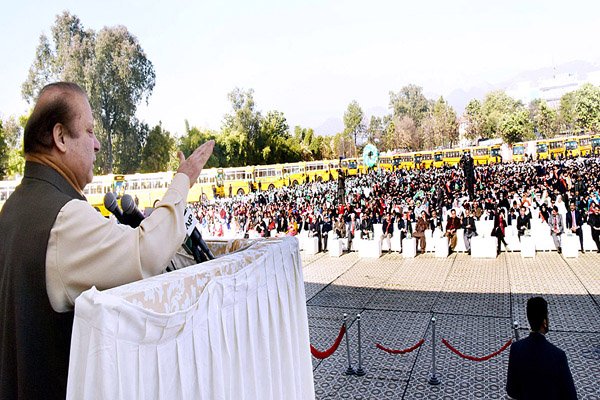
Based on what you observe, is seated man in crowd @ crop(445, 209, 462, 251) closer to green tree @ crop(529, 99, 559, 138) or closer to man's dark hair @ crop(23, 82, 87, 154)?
green tree @ crop(529, 99, 559, 138)

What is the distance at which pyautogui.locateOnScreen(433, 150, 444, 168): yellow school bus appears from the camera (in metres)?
16.5

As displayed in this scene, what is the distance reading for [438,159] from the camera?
16672 mm

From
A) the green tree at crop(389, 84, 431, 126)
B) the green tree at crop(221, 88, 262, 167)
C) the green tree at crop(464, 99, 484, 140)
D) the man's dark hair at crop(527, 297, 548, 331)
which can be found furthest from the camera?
the green tree at crop(221, 88, 262, 167)

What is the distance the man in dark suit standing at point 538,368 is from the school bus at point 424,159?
1392 cm

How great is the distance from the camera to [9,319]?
46.1 inches

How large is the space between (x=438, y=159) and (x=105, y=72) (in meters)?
22.5

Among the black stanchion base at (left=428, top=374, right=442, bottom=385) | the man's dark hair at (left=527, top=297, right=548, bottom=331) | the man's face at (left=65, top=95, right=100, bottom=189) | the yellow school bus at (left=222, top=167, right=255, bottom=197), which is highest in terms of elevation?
the man's face at (left=65, top=95, right=100, bottom=189)

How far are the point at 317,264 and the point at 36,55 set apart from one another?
2608 centimetres

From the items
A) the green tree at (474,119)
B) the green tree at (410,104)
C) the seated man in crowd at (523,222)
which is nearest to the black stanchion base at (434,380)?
the seated man in crowd at (523,222)

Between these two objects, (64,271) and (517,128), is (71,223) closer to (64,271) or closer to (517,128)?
(64,271)

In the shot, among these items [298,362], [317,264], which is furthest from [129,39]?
[298,362]

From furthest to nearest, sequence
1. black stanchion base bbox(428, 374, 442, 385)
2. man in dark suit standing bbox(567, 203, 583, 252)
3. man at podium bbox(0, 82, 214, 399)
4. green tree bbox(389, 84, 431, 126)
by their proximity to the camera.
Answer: green tree bbox(389, 84, 431, 126), man in dark suit standing bbox(567, 203, 583, 252), black stanchion base bbox(428, 374, 442, 385), man at podium bbox(0, 82, 214, 399)

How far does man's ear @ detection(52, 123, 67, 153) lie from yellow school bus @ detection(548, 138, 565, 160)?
15.5 m

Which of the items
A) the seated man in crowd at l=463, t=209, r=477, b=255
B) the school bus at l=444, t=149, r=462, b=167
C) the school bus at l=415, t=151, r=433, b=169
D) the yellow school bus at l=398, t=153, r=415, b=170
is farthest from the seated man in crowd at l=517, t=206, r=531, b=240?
the yellow school bus at l=398, t=153, r=415, b=170
